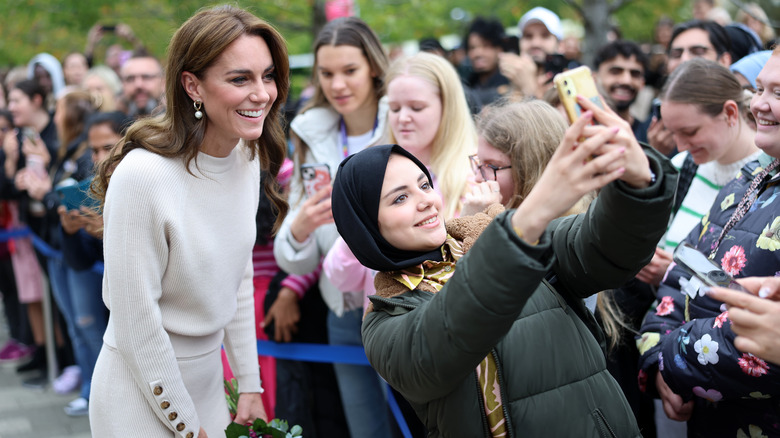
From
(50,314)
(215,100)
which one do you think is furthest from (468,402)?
(50,314)

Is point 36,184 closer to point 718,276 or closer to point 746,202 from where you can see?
point 746,202

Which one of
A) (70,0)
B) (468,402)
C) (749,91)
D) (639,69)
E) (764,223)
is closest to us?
(468,402)

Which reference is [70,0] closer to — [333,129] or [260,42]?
[333,129]

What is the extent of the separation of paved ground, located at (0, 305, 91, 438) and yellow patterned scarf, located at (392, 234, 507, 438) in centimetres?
428

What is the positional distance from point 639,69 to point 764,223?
3.15 metres

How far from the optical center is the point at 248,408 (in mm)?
2969

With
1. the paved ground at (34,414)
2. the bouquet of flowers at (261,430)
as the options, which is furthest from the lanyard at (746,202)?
the paved ground at (34,414)

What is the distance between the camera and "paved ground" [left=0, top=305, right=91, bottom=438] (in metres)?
5.50

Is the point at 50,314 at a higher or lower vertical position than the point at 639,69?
lower

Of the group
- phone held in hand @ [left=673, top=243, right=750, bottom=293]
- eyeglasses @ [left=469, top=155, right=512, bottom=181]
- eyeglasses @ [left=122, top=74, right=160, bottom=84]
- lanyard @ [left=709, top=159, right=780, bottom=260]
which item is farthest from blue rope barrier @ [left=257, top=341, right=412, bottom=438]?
eyeglasses @ [left=122, top=74, right=160, bottom=84]

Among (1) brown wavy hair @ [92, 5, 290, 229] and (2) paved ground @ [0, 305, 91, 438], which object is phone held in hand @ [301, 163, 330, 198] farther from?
(2) paved ground @ [0, 305, 91, 438]

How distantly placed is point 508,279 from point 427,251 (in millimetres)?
537

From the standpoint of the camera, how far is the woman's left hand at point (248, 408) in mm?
2959

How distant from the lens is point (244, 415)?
2961 mm
